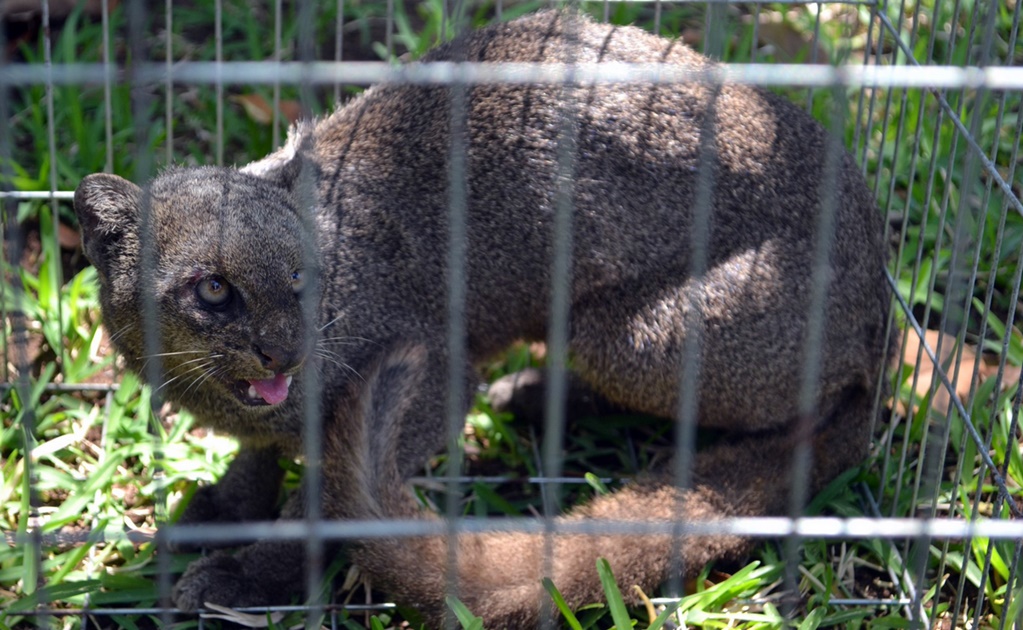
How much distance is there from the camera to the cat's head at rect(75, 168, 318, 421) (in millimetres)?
2592

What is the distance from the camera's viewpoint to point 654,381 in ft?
10.2

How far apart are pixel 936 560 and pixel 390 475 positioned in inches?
58.0

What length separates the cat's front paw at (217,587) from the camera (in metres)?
2.83

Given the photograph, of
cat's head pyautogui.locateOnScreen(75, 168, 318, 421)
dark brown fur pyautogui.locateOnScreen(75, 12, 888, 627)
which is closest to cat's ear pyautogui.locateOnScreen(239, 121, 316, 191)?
dark brown fur pyautogui.locateOnScreen(75, 12, 888, 627)

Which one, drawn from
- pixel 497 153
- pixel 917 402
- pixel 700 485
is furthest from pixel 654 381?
pixel 917 402

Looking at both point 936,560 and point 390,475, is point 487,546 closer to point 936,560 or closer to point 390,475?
point 390,475

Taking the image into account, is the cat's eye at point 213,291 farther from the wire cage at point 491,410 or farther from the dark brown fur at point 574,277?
the wire cage at point 491,410

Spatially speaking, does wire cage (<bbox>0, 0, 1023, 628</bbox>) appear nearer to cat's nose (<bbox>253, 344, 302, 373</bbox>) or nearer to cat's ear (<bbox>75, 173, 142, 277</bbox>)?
cat's ear (<bbox>75, 173, 142, 277</bbox>)

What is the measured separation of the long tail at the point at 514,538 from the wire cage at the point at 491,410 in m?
0.09

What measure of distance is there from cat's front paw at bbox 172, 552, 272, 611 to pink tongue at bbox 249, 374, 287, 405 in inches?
20.1

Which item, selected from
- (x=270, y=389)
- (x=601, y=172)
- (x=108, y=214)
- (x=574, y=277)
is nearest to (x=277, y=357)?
(x=270, y=389)

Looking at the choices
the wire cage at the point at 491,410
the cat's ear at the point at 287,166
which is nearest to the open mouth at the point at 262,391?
the wire cage at the point at 491,410

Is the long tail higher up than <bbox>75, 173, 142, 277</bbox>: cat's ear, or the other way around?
<bbox>75, 173, 142, 277</bbox>: cat's ear

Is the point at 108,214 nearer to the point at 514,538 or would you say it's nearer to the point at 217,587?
the point at 217,587
